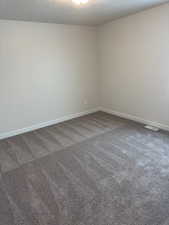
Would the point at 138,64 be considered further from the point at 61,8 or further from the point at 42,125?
the point at 42,125

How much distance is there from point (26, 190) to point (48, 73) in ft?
7.92

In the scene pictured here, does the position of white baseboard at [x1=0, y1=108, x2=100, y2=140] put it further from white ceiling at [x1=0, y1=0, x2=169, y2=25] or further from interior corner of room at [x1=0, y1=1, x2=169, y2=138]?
white ceiling at [x1=0, y1=0, x2=169, y2=25]

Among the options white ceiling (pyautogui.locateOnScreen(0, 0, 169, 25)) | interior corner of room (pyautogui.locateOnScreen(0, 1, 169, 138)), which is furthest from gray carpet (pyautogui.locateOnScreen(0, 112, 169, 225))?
white ceiling (pyautogui.locateOnScreen(0, 0, 169, 25))

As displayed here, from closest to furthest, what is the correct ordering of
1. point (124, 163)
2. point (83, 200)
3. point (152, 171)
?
point (83, 200) → point (152, 171) → point (124, 163)

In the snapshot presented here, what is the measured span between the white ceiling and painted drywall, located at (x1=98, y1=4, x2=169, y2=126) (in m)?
0.37

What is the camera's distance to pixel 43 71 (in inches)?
139

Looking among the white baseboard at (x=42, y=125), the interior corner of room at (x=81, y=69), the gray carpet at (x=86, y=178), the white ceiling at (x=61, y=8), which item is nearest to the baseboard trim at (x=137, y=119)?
the interior corner of room at (x=81, y=69)

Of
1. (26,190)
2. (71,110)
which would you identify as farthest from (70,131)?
(26,190)

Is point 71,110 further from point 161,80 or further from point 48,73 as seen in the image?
point 161,80

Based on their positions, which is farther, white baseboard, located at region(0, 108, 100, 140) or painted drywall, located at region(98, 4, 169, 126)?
white baseboard, located at region(0, 108, 100, 140)

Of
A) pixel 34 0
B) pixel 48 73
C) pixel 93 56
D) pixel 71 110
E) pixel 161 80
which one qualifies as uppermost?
pixel 34 0

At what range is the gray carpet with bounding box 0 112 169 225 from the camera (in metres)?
1.60

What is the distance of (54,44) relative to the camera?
11.6 feet

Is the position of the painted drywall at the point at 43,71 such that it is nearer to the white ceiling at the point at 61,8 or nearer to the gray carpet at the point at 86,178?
the white ceiling at the point at 61,8
